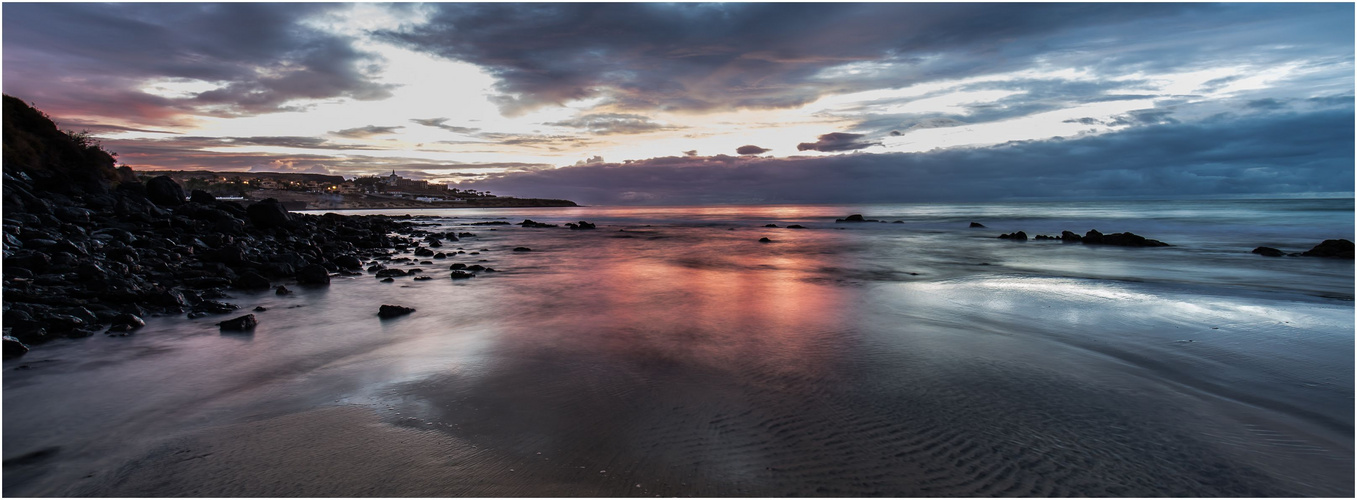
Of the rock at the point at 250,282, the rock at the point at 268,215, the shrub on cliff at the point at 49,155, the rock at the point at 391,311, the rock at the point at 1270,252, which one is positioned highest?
the shrub on cliff at the point at 49,155

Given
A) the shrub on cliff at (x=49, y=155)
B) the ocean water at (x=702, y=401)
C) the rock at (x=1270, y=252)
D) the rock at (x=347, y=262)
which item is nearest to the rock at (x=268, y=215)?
the shrub on cliff at (x=49, y=155)

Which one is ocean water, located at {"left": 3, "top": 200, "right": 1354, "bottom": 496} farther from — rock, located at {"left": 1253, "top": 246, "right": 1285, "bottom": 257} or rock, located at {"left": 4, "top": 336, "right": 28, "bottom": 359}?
rock, located at {"left": 1253, "top": 246, "right": 1285, "bottom": 257}

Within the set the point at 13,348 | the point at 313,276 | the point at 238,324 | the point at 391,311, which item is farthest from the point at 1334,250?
the point at 13,348

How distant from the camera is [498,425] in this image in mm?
4035

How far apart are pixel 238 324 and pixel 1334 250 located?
2680 cm

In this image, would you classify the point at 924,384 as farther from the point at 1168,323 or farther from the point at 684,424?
the point at 1168,323

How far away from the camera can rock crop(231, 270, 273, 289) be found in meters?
9.77

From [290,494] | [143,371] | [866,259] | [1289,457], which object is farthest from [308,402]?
[866,259]

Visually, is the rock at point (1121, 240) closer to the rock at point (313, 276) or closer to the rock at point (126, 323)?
the rock at point (313, 276)

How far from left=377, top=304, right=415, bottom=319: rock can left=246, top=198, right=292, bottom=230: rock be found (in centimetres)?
1289

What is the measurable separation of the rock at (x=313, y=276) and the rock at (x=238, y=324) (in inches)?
156

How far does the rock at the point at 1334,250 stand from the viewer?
53.1 feet

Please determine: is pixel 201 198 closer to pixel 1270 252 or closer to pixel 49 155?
pixel 49 155

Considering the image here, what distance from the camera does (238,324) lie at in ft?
22.5
